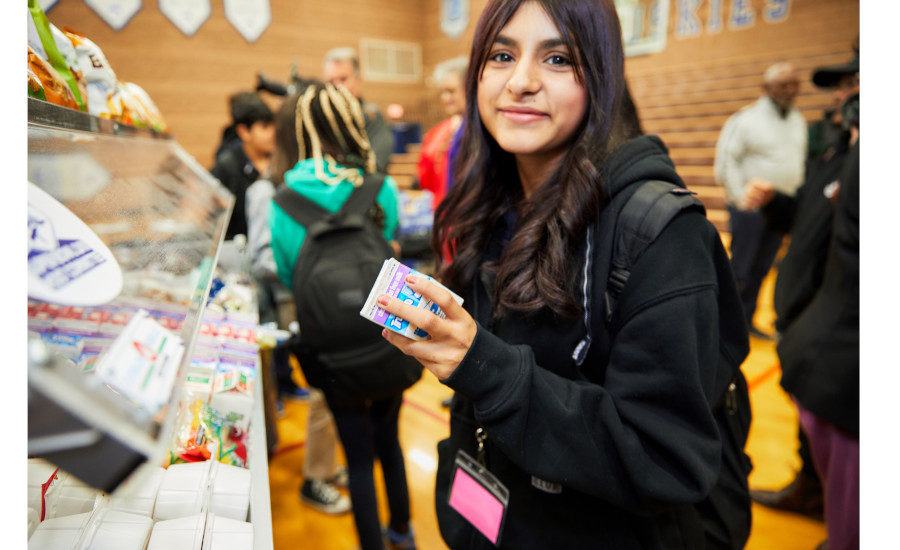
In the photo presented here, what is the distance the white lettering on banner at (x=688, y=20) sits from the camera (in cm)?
868

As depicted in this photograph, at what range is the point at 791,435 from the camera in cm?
256

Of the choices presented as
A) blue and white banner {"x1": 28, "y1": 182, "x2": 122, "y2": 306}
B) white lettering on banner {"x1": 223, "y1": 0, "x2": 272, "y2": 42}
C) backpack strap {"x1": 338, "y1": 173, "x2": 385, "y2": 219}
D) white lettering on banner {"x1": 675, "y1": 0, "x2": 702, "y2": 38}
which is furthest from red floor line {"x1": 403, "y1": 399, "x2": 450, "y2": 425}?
white lettering on banner {"x1": 675, "y1": 0, "x2": 702, "y2": 38}

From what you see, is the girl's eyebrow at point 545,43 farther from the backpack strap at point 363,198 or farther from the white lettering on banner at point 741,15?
the white lettering on banner at point 741,15

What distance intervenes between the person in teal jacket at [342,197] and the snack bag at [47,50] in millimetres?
705

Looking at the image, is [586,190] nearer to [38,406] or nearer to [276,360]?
[38,406]

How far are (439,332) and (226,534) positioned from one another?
1.33 feet

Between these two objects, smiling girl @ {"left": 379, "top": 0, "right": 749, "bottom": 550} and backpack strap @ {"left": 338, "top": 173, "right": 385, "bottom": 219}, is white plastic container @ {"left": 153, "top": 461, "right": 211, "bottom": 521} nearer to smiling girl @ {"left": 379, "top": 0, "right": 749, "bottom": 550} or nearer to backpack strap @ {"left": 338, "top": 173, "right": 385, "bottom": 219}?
smiling girl @ {"left": 379, "top": 0, "right": 749, "bottom": 550}

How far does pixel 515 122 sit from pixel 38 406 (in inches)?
30.3

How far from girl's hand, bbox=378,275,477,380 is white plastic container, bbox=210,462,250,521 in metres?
0.36

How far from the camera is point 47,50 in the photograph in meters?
0.84

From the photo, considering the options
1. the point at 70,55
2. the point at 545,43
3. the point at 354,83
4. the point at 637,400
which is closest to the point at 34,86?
the point at 70,55

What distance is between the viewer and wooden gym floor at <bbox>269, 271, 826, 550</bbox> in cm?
195

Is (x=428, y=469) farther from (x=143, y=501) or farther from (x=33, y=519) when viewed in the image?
(x=33, y=519)

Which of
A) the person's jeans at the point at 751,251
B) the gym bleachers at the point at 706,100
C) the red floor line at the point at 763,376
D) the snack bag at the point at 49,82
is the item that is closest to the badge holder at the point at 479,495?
the snack bag at the point at 49,82
